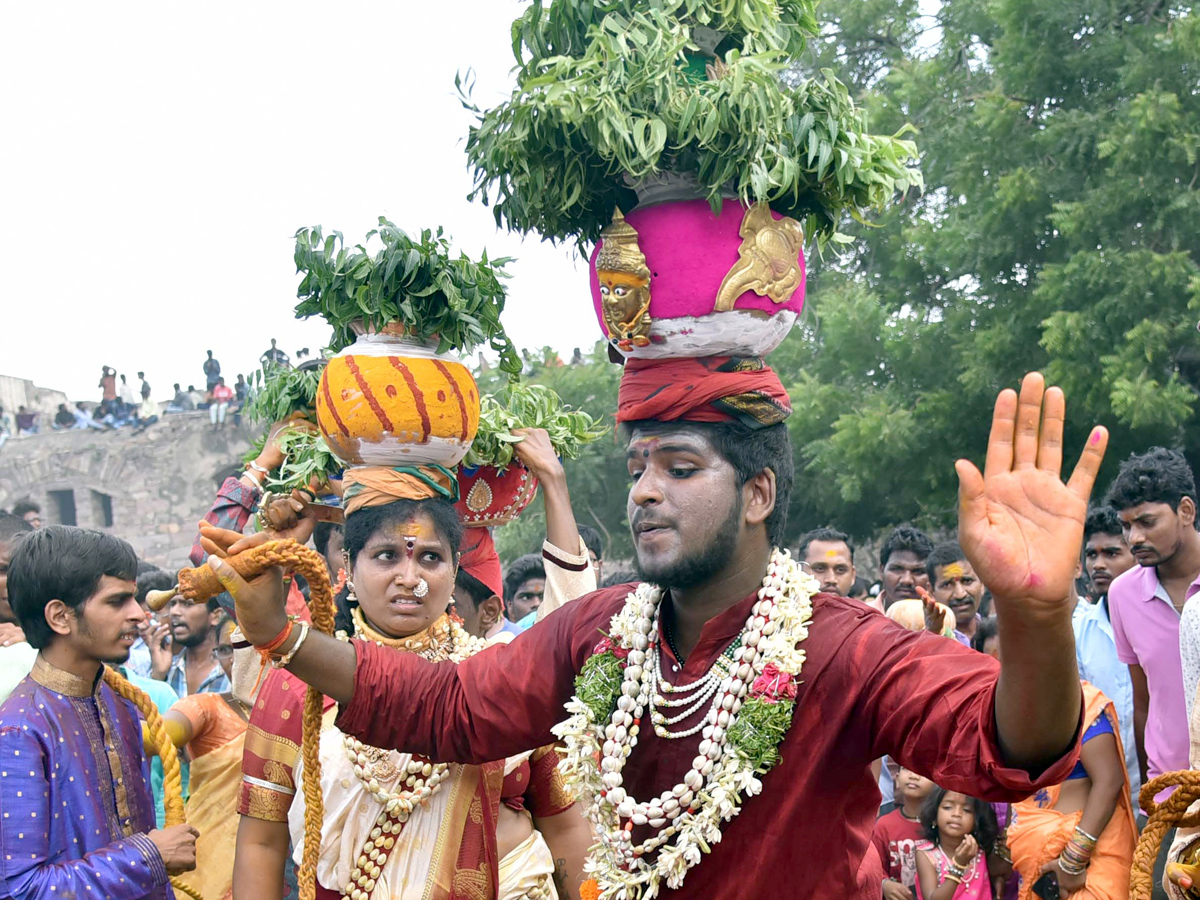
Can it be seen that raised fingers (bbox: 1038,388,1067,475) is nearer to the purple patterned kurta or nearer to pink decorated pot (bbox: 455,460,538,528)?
pink decorated pot (bbox: 455,460,538,528)

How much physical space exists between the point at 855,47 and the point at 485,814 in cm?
1921

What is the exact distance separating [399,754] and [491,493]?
1.17 metres

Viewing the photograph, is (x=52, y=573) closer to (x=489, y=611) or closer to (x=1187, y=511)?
(x=489, y=611)

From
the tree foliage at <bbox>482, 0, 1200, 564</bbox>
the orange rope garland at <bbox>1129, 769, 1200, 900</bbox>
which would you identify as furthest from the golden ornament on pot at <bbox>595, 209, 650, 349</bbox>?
the tree foliage at <bbox>482, 0, 1200, 564</bbox>

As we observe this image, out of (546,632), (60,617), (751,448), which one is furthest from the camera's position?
(60,617)

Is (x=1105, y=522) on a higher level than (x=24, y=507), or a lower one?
lower

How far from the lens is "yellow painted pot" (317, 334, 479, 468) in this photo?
3.78m

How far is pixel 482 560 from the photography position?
5059mm

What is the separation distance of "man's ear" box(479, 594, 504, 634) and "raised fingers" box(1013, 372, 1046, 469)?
Answer: 3.18 m

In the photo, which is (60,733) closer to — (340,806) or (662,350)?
(340,806)

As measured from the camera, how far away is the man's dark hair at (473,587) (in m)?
5.05

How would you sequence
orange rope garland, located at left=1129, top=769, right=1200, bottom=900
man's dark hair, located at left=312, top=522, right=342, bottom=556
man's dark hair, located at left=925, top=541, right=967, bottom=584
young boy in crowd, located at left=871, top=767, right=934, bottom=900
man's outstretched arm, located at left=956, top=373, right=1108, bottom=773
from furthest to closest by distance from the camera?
man's dark hair, located at left=925, top=541, right=967, bottom=584
young boy in crowd, located at left=871, top=767, right=934, bottom=900
man's dark hair, located at left=312, top=522, right=342, bottom=556
orange rope garland, located at left=1129, top=769, right=1200, bottom=900
man's outstretched arm, located at left=956, top=373, right=1108, bottom=773

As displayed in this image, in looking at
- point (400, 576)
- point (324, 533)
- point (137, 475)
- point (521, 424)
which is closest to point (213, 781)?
point (324, 533)

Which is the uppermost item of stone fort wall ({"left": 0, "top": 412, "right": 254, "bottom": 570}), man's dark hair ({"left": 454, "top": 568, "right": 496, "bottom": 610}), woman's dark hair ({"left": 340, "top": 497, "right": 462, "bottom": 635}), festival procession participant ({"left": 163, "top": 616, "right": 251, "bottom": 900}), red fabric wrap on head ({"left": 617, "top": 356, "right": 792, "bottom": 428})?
red fabric wrap on head ({"left": 617, "top": 356, "right": 792, "bottom": 428})
